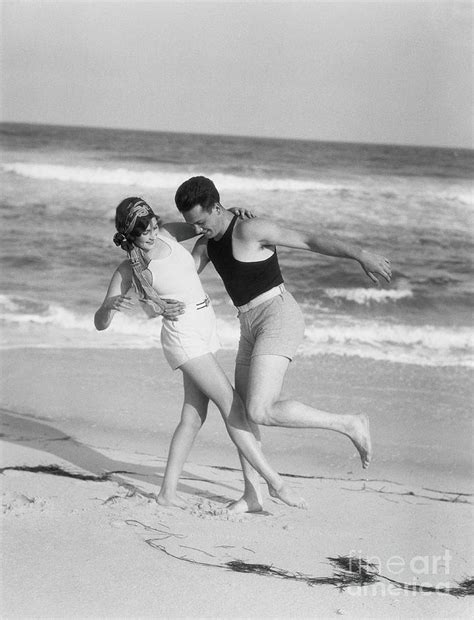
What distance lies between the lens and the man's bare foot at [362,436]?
4324 millimetres

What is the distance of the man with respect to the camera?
4066mm

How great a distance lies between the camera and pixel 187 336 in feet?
13.9

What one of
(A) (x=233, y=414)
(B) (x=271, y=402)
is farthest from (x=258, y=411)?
(A) (x=233, y=414)

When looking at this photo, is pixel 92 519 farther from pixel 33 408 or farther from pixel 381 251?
pixel 381 251

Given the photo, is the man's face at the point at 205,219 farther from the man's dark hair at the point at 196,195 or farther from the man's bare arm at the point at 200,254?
the man's bare arm at the point at 200,254

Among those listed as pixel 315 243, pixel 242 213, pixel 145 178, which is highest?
pixel 145 178

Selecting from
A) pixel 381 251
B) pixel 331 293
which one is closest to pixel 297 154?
pixel 381 251

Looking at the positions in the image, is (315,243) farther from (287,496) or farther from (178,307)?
(287,496)

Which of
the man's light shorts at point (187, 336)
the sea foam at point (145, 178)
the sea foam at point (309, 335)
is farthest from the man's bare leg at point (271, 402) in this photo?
the sea foam at point (145, 178)

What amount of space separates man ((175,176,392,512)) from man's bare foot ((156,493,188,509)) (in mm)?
629

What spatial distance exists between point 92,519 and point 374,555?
4.27 ft

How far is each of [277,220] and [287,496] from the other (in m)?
12.6

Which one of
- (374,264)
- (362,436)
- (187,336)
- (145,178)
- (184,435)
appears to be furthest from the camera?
(145,178)

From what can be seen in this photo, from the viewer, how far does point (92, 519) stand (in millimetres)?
4121
